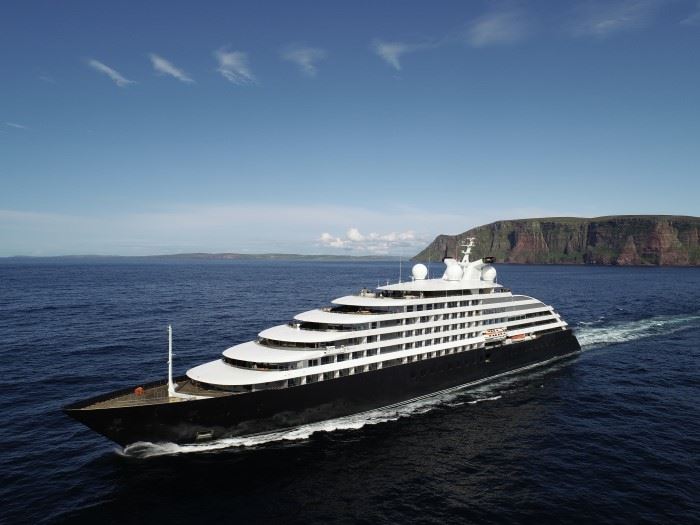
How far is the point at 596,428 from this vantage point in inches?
1312

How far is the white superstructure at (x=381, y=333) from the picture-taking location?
104 feet

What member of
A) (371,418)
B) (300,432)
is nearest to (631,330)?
(371,418)

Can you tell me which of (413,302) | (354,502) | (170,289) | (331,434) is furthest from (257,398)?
(170,289)

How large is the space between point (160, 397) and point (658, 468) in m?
32.4

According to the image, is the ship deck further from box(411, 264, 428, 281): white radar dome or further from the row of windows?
box(411, 264, 428, 281): white radar dome

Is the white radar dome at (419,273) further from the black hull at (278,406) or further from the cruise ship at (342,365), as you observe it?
the black hull at (278,406)

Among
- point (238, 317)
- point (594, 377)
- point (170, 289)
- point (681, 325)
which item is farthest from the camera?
point (170, 289)

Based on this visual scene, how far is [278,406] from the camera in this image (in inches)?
1198

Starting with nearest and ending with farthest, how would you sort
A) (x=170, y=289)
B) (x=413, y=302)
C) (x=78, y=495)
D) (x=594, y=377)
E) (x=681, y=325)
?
(x=78, y=495) < (x=413, y=302) < (x=594, y=377) < (x=681, y=325) < (x=170, y=289)

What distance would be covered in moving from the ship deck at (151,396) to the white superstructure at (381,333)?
0.83 metres

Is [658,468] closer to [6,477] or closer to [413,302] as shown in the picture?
[413,302]

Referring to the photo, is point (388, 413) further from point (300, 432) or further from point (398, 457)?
point (300, 432)

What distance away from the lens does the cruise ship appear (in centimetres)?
2794

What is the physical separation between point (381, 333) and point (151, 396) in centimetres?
1812
